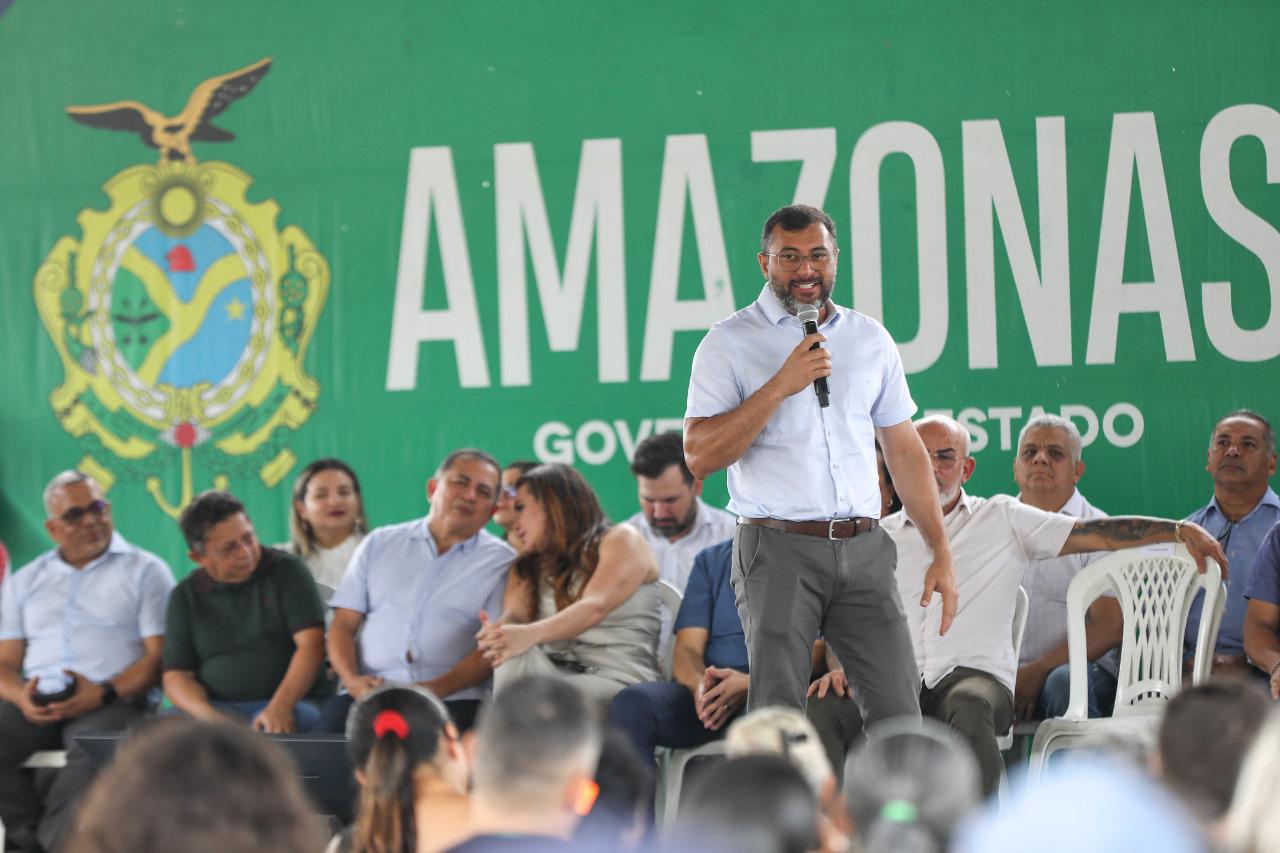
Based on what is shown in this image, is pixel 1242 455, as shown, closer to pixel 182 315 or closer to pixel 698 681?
pixel 698 681

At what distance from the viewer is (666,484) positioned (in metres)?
5.32

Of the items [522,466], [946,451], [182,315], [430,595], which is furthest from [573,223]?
[946,451]

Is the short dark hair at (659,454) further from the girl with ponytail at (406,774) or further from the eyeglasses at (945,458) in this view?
the girl with ponytail at (406,774)

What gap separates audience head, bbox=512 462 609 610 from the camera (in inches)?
181

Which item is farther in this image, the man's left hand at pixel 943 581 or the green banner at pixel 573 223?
the green banner at pixel 573 223

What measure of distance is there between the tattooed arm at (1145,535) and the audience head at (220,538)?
2.76 m

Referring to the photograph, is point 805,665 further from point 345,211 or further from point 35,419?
point 35,419

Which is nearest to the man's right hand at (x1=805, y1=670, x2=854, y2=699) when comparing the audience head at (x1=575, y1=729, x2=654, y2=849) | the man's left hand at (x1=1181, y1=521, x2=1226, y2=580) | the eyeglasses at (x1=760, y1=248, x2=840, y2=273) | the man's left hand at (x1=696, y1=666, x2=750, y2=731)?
the man's left hand at (x1=696, y1=666, x2=750, y2=731)

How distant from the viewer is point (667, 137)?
5914mm

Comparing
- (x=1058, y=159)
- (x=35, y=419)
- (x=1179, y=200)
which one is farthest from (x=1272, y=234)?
(x=35, y=419)

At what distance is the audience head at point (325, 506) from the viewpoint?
18.6ft

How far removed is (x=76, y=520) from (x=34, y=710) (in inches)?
29.0

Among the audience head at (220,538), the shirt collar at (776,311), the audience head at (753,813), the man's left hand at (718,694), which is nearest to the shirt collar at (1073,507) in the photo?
the man's left hand at (718,694)

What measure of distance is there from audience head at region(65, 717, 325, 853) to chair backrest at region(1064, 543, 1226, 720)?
3.30 m
